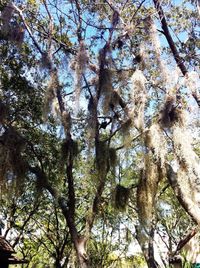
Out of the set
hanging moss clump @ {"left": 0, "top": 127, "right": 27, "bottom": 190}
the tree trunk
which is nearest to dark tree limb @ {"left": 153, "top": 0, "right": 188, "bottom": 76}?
hanging moss clump @ {"left": 0, "top": 127, "right": 27, "bottom": 190}

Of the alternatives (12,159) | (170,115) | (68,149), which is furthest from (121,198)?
(12,159)

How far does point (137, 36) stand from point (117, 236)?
1121cm

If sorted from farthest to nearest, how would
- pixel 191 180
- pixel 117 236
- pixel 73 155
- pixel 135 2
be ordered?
pixel 117 236 → pixel 135 2 → pixel 73 155 → pixel 191 180

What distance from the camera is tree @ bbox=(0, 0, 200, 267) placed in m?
6.15

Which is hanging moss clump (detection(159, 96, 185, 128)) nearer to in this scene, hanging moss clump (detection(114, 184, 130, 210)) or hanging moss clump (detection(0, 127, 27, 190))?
hanging moss clump (detection(114, 184, 130, 210))

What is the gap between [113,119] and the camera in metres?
7.26

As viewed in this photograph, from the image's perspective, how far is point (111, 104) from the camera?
7.15 meters

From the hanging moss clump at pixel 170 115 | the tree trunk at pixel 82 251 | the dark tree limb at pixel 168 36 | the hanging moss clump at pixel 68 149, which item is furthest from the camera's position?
the hanging moss clump at pixel 68 149

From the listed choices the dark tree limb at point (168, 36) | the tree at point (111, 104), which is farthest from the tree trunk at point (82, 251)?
the dark tree limb at point (168, 36)

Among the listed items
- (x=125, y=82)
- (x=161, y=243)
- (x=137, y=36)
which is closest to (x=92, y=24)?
(x=137, y=36)

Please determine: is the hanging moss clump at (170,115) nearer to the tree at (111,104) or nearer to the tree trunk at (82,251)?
the tree at (111,104)

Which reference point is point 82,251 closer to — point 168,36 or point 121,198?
point 121,198

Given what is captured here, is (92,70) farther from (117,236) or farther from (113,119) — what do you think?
(117,236)

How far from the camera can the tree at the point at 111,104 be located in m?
6.15
